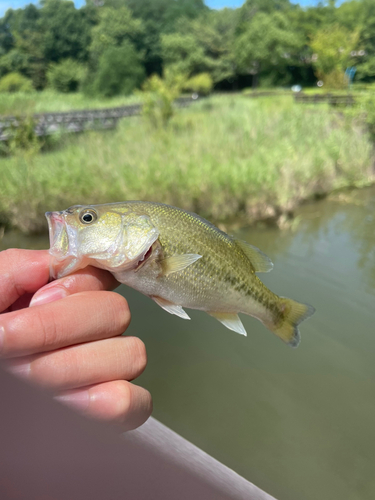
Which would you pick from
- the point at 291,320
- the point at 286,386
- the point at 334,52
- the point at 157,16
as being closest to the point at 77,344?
the point at 291,320

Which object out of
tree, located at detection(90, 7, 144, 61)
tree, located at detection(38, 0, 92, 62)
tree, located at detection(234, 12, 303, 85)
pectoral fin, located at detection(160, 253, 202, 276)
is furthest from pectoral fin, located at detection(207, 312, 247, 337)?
tree, located at detection(38, 0, 92, 62)

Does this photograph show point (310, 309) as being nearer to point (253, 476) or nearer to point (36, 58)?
point (253, 476)

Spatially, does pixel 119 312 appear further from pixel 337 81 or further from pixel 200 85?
pixel 200 85

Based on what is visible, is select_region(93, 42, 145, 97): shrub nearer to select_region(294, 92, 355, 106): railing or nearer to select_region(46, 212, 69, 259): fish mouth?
select_region(294, 92, 355, 106): railing

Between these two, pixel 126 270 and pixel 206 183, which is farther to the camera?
pixel 206 183

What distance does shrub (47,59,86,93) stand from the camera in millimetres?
57562

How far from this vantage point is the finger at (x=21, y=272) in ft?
3.63

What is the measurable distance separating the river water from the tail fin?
2169mm

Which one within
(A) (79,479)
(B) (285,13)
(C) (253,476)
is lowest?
(C) (253,476)

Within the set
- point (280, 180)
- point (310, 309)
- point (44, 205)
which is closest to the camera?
point (310, 309)

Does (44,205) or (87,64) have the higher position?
(87,64)

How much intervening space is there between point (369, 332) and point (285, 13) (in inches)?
2536

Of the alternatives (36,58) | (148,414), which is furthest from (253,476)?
(36,58)

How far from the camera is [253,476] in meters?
3.15
